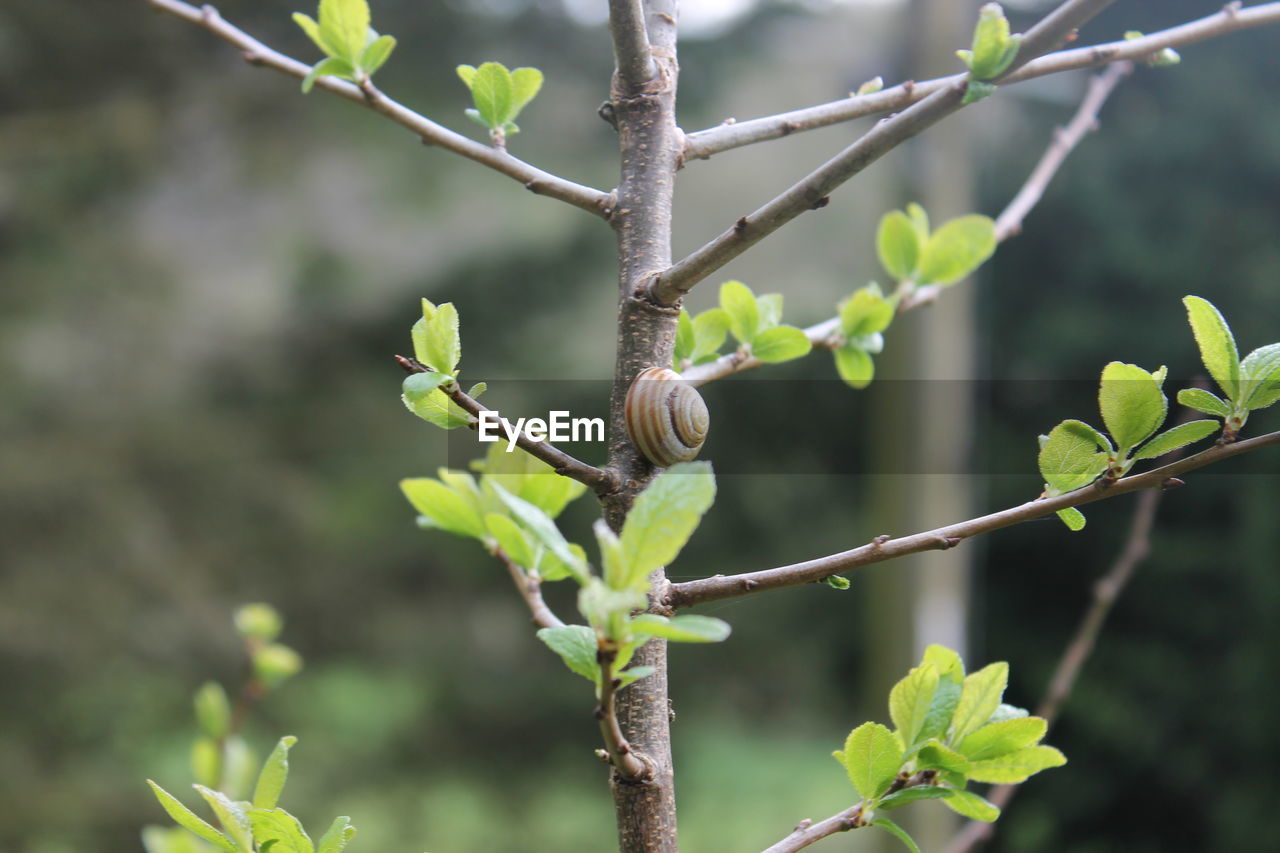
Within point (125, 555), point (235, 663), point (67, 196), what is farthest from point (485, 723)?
point (67, 196)

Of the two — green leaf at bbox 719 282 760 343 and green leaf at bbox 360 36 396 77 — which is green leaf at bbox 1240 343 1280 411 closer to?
green leaf at bbox 719 282 760 343

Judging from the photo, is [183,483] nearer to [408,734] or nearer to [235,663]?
[235,663]

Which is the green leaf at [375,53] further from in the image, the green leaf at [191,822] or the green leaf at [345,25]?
the green leaf at [191,822]

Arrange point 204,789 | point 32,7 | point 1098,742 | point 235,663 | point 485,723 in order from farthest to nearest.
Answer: point 485,723
point 235,663
point 32,7
point 1098,742
point 204,789

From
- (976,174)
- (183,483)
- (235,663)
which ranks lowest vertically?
(235,663)

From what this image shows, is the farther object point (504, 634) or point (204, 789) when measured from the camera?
point (504, 634)

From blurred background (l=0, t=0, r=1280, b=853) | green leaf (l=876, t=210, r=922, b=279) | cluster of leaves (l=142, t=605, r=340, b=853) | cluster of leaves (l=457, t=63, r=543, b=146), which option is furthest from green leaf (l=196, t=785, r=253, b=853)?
blurred background (l=0, t=0, r=1280, b=853)

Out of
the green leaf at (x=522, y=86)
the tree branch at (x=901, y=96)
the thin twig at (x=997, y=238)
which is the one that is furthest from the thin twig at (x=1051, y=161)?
the green leaf at (x=522, y=86)
